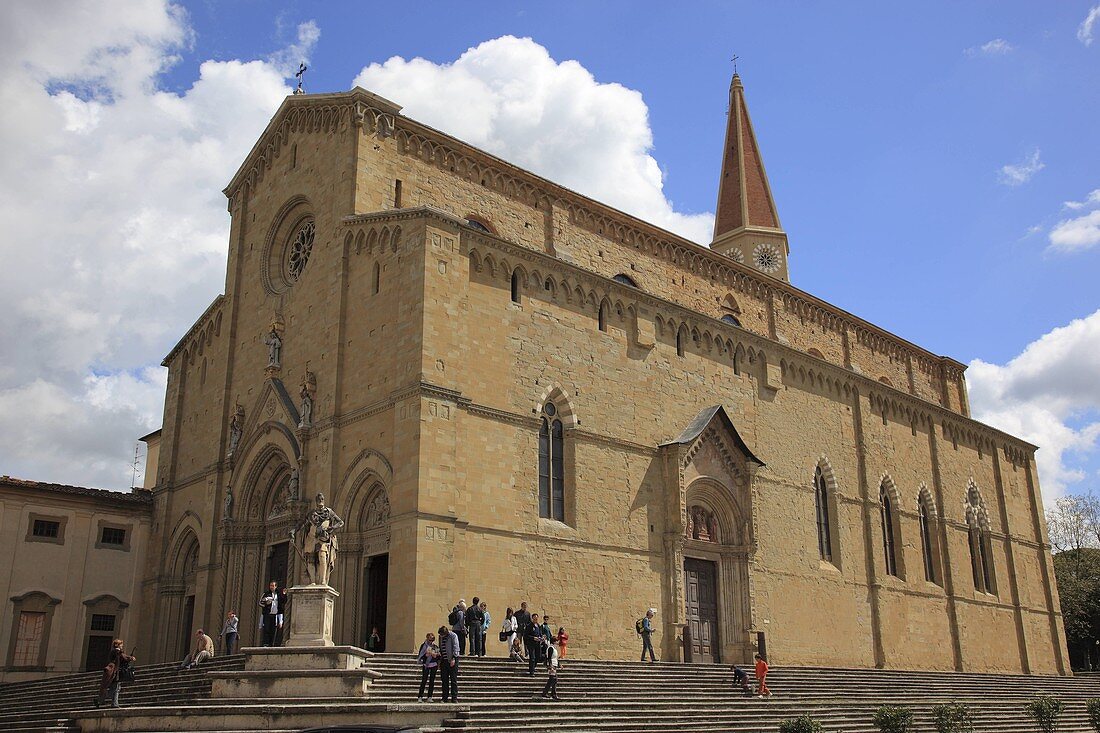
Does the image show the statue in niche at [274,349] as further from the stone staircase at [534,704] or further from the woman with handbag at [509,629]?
the woman with handbag at [509,629]

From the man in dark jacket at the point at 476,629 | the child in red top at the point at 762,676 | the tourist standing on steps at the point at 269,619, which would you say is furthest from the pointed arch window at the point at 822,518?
the tourist standing on steps at the point at 269,619

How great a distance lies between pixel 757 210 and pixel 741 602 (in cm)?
2439

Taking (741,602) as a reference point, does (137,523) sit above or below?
above

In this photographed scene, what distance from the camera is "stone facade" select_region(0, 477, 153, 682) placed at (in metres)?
28.7

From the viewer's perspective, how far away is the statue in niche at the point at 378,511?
75.5 feet

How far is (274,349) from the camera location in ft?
90.9

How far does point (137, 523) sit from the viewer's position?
31766 millimetres

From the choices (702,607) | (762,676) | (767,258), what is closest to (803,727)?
(762,676)

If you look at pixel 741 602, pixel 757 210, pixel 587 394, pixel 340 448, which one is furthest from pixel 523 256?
pixel 757 210

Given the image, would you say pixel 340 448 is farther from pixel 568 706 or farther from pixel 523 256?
pixel 568 706

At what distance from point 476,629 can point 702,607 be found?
363 inches

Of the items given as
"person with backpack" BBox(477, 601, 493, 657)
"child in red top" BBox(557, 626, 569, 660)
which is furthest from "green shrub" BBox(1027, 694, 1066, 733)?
"person with backpack" BBox(477, 601, 493, 657)

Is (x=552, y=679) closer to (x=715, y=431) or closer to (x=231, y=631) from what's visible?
(x=231, y=631)

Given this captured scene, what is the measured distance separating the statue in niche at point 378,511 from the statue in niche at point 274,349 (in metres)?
6.15
